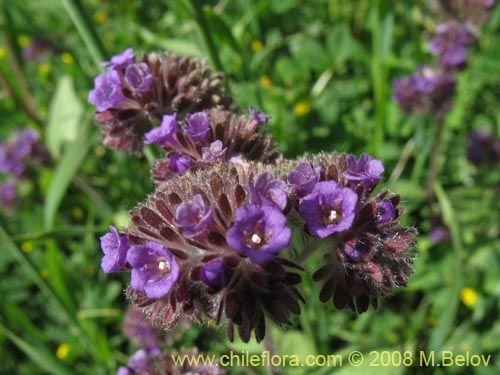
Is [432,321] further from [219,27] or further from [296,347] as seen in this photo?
[219,27]

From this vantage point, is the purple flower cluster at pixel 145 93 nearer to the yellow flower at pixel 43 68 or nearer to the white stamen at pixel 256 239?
the white stamen at pixel 256 239

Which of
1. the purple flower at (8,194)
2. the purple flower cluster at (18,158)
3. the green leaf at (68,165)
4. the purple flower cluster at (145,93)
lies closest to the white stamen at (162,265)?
the purple flower cluster at (145,93)

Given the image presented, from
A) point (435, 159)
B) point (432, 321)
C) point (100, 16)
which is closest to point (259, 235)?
point (432, 321)

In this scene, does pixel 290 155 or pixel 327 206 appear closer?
pixel 327 206

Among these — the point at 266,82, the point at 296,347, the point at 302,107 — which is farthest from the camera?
the point at 266,82

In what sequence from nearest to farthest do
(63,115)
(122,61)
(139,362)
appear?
(122,61) → (139,362) → (63,115)

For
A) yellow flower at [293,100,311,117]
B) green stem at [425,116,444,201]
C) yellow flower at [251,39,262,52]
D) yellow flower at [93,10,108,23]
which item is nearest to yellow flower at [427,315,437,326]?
green stem at [425,116,444,201]

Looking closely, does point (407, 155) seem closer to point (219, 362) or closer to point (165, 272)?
point (219, 362)
